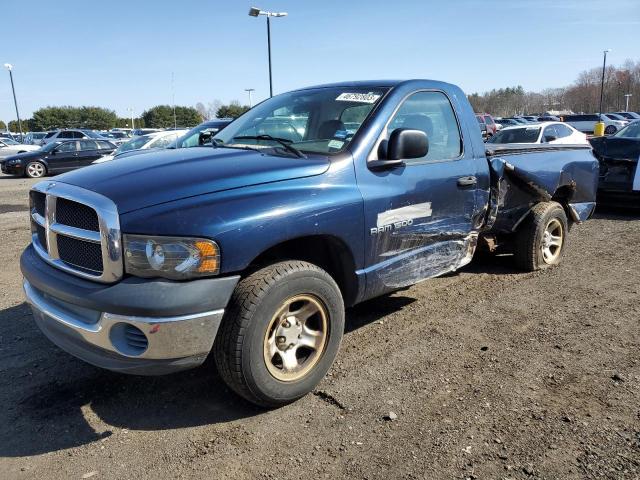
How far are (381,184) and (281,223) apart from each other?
91 centimetres

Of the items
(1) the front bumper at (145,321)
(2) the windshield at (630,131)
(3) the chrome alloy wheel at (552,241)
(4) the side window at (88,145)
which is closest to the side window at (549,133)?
(2) the windshield at (630,131)

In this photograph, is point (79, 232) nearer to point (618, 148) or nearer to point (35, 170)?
point (618, 148)

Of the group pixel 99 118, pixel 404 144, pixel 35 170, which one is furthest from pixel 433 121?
pixel 99 118

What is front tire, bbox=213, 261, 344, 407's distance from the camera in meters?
2.85

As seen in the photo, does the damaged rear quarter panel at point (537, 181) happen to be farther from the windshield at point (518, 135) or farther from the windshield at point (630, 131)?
the windshield at point (518, 135)

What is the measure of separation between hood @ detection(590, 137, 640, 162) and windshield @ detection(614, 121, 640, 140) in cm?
44

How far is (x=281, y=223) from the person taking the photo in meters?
2.98

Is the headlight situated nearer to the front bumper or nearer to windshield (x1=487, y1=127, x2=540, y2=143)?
the front bumper

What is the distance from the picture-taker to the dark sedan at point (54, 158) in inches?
774

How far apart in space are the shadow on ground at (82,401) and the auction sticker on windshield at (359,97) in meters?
2.23

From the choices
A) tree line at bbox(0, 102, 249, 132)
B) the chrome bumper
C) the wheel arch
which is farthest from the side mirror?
tree line at bbox(0, 102, 249, 132)

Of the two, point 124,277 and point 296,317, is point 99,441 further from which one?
point 296,317

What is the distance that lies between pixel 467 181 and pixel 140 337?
9.24 ft

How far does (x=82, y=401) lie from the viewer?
329cm
